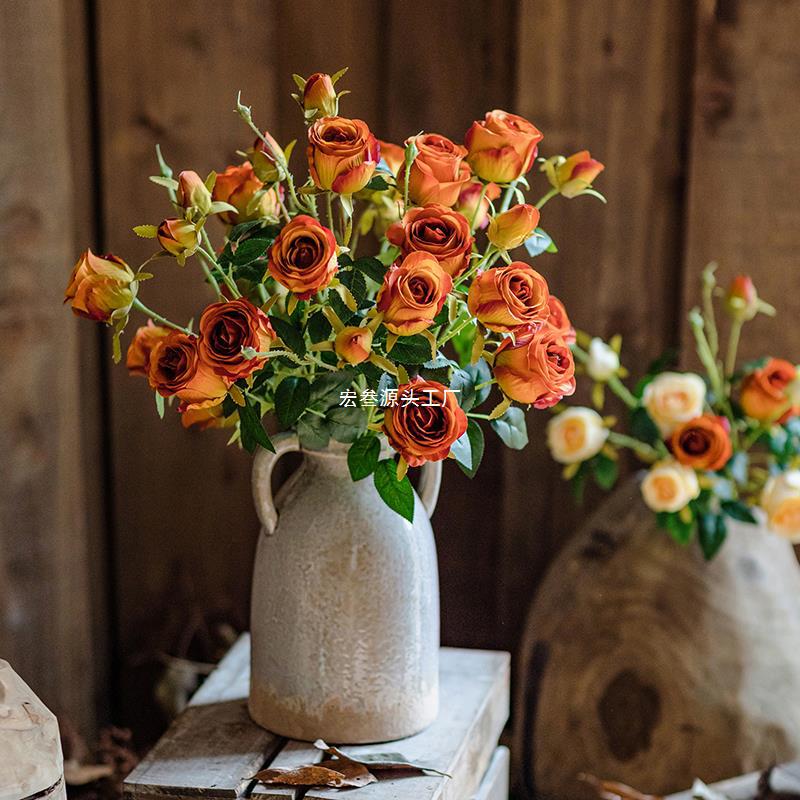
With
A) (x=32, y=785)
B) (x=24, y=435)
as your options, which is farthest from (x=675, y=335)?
(x=32, y=785)

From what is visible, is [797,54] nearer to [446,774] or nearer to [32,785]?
[446,774]

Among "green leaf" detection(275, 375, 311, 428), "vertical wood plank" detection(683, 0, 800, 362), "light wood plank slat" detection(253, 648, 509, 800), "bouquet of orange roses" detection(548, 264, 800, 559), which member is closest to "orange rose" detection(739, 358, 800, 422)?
"bouquet of orange roses" detection(548, 264, 800, 559)

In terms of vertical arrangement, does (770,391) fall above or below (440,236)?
below

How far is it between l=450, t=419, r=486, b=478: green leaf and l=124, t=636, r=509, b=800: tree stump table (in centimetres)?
27

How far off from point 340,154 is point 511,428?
0.94 ft

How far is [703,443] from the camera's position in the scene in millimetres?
1406

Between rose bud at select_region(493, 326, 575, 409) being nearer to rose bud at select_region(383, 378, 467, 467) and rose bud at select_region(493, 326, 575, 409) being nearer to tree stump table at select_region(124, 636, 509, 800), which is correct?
rose bud at select_region(383, 378, 467, 467)

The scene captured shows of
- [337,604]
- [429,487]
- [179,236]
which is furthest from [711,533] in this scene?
[179,236]

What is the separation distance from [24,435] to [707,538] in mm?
853

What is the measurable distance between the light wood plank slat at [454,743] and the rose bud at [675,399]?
344 mm

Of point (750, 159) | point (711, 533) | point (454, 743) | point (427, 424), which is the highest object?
point (750, 159)

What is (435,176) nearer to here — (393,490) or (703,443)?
(393,490)

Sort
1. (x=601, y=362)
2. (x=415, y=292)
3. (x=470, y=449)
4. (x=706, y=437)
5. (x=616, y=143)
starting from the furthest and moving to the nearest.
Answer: (x=616, y=143) → (x=601, y=362) → (x=706, y=437) → (x=470, y=449) → (x=415, y=292)

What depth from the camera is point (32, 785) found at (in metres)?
0.89
